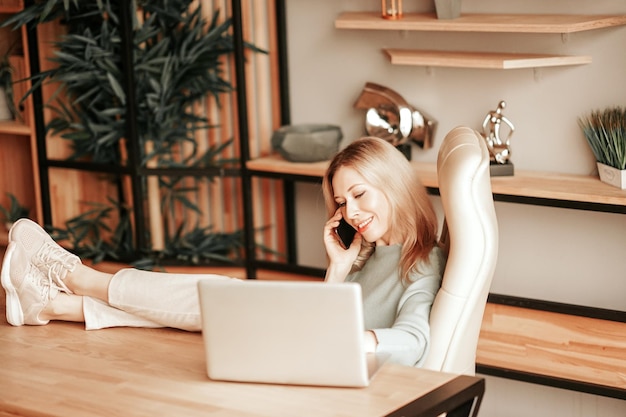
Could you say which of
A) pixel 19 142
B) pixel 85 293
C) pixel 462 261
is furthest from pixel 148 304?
pixel 19 142

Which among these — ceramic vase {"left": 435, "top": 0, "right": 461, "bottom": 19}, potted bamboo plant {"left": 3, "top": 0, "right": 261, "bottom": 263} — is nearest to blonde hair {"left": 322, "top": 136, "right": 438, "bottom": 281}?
ceramic vase {"left": 435, "top": 0, "right": 461, "bottom": 19}

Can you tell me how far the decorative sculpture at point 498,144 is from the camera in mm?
3492

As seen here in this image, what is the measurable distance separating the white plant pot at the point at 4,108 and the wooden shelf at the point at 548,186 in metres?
1.74

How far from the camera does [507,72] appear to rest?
3621 millimetres

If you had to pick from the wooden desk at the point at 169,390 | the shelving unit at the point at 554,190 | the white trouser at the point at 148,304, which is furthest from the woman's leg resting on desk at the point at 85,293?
the shelving unit at the point at 554,190

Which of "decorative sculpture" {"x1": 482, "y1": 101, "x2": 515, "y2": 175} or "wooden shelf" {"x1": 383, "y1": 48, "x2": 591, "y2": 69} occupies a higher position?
"wooden shelf" {"x1": 383, "y1": 48, "x2": 591, "y2": 69}

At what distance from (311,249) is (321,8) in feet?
3.21

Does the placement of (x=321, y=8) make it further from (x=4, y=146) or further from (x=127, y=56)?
(x=4, y=146)

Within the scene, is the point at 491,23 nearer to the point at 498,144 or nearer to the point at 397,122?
the point at 498,144

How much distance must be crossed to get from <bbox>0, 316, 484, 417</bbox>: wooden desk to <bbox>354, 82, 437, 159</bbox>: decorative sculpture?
161cm

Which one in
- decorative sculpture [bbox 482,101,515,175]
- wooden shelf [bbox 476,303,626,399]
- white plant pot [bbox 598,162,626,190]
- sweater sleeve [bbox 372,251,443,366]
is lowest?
wooden shelf [bbox 476,303,626,399]

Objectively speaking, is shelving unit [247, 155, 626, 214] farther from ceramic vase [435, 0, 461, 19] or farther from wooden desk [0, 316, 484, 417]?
wooden desk [0, 316, 484, 417]

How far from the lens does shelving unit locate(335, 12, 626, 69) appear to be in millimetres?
3279

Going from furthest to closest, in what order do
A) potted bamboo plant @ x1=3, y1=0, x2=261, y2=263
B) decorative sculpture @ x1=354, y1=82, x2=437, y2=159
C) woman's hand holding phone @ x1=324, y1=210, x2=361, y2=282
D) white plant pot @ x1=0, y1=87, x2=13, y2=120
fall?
white plant pot @ x1=0, y1=87, x2=13, y2=120 < potted bamboo plant @ x1=3, y1=0, x2=261, y2=263 < decorative sculpture @ x1=354, y1=82, x2=437, y2=159 < woman's hand holding phone @ x1=324, y1=210, x2=361, y2=282
